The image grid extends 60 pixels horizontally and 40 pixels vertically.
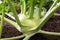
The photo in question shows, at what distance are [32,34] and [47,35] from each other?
0.26ft

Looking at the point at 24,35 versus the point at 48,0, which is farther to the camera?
the point at 48,0

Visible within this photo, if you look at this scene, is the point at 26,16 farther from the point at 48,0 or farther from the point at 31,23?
the point at 48,0

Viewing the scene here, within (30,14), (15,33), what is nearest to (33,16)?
(30,14)

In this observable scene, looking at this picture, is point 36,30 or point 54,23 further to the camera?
point 54,23

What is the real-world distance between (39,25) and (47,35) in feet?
0.29

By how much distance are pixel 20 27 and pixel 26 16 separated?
75mm

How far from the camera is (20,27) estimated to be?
760mm

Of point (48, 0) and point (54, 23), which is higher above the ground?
point (48, 0)

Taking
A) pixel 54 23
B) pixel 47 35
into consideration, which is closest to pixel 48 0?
pixel 54 23

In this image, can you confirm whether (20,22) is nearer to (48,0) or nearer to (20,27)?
(20,27)

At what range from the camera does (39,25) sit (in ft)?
2.45

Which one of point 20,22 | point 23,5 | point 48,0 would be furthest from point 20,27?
point 48,0

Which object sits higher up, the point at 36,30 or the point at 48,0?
the point at 48,0

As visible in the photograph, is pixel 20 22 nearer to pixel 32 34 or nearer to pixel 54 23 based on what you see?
pixel 32 34
